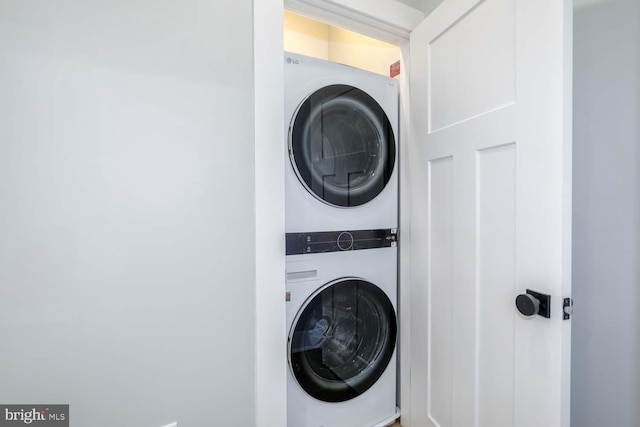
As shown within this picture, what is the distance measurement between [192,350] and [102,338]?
0.27m

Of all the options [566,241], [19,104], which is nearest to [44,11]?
[19,104]

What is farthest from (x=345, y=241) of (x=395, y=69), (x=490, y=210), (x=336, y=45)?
(x=336, y=45)

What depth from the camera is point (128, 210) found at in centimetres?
85

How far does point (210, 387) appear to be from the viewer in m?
0.98

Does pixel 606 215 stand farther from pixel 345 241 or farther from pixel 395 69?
pixel 395 69

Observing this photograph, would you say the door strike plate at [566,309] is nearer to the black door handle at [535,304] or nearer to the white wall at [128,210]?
the black door handle at [535,304]

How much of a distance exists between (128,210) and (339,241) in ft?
2.66

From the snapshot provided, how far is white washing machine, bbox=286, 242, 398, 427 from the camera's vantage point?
1.19 m

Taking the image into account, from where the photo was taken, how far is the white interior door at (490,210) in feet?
→ 2.44

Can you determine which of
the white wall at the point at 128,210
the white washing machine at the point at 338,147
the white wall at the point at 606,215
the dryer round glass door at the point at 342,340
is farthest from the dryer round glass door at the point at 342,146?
the white wall at the point at 606,215

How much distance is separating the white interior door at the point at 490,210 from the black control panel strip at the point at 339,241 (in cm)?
13

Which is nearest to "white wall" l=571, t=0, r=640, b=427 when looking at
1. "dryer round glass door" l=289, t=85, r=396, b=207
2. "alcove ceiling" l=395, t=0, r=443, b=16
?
"alcove ceiling" l=395, t=0, r=443, b=16

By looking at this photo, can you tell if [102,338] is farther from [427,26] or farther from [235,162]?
[427,26]

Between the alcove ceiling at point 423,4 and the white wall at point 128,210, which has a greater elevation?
the alcove ceiling at point 423,4
